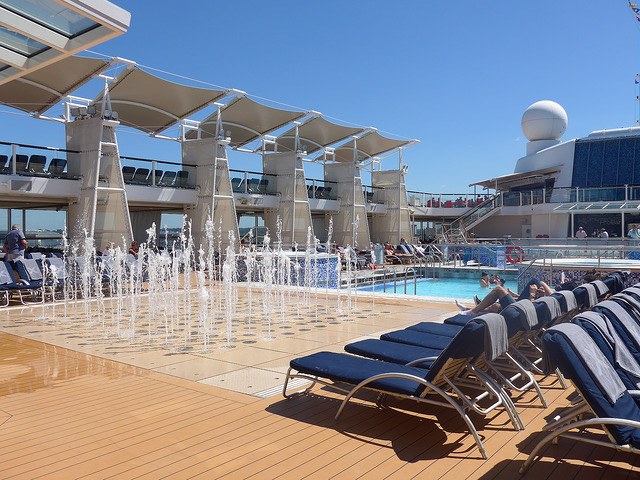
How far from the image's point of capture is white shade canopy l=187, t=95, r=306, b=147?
19797 mm

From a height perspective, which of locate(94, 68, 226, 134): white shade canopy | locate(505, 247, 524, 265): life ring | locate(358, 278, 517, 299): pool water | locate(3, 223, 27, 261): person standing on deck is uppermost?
locate(94, 68, 226, 134): white shade canopy

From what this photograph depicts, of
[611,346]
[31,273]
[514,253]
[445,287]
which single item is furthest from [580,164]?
[611,346]

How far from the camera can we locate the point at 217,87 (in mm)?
17938

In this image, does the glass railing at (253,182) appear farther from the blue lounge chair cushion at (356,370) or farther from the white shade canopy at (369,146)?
the blue lounge chair cushion at (356,370)

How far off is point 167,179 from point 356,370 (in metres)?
16.7

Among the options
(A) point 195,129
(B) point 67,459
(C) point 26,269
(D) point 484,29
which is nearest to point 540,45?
(D) point 484,29

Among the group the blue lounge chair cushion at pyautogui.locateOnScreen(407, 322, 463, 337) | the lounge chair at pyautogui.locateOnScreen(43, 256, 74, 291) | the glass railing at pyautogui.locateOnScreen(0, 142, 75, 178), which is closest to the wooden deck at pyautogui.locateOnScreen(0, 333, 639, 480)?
the blue lounge chair cushion at pyautogui.locateOnScreen(407, 322, 463, 337)

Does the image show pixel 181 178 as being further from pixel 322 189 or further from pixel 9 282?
pixel 9 282

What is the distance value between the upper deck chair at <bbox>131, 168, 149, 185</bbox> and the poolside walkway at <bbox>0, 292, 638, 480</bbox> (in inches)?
513

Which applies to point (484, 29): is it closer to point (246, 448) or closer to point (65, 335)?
point (65, 335)

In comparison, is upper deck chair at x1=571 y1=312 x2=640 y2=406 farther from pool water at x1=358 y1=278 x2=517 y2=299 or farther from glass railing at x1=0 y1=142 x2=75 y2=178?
glass railing at x1=0 y1=142 x2=75 y2=178

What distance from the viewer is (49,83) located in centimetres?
1454

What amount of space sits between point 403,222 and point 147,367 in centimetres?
2471

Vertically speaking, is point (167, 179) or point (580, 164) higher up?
point (580, 164)
